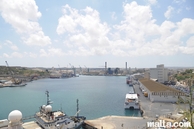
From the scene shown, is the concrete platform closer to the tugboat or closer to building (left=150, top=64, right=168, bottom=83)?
the tugboat

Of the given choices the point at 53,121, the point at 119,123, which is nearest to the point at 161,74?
the point at 119,123

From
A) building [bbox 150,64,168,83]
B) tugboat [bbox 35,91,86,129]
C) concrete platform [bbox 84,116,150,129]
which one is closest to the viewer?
tugboat [bbox 35,91,86,129]

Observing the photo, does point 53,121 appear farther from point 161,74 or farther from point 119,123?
point 161,74

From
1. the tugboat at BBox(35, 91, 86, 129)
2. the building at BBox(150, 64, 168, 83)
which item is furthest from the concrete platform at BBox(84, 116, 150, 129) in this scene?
the building at BBox(150, 64, 168, 83)

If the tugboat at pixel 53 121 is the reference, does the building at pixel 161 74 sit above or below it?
above

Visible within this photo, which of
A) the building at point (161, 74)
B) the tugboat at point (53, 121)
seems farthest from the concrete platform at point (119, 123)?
the building at point (161, 74)

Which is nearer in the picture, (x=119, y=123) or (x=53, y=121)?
(x=53, y=121)

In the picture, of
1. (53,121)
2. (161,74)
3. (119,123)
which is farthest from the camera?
(161,74)

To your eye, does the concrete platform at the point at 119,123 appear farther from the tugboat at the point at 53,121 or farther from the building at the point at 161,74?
the building at the point at 161,74

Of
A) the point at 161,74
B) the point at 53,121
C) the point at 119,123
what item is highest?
the point at 161,74

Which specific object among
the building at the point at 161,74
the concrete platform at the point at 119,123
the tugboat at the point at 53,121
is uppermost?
the building at the point at 161,74

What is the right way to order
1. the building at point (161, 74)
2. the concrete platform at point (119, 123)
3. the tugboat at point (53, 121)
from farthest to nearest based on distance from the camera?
the building at point (161, 74)
the concrete platform at point (119, 123)
the tugboat at point (53, 121)

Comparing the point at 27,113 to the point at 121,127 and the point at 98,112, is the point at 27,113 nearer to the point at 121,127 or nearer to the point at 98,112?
the point at 98,112

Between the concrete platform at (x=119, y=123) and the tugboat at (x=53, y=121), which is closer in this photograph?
the tugboat at (x=53, y=121)
